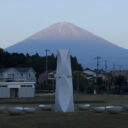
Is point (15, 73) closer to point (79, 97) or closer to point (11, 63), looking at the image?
point (11, 63)

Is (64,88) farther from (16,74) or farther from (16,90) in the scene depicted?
(16,74)

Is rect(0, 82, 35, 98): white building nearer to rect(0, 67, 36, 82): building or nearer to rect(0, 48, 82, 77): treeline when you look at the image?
rect(0, 67, 36, 82): building

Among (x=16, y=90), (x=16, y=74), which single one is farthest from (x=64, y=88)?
(x=16, y=74)

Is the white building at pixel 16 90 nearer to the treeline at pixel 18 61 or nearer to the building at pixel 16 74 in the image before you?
the building at pixel 16 74

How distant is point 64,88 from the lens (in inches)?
1236

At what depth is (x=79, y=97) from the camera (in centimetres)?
6569

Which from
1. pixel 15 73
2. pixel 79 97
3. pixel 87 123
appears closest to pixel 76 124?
pixel 87 123

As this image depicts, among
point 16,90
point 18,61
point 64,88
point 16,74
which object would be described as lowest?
point 16,90

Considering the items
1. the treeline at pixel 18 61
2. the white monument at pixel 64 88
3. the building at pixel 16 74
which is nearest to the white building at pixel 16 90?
the building at pixel 16 74

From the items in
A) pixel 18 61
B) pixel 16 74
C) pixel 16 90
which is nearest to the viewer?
pixel 16 90

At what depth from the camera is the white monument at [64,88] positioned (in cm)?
3106

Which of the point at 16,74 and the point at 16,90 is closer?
the point at 16,90

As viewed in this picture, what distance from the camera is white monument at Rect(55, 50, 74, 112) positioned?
31.1m

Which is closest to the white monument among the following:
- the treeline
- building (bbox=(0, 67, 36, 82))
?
A: building (bbox=(0, 67, 36, 82))
